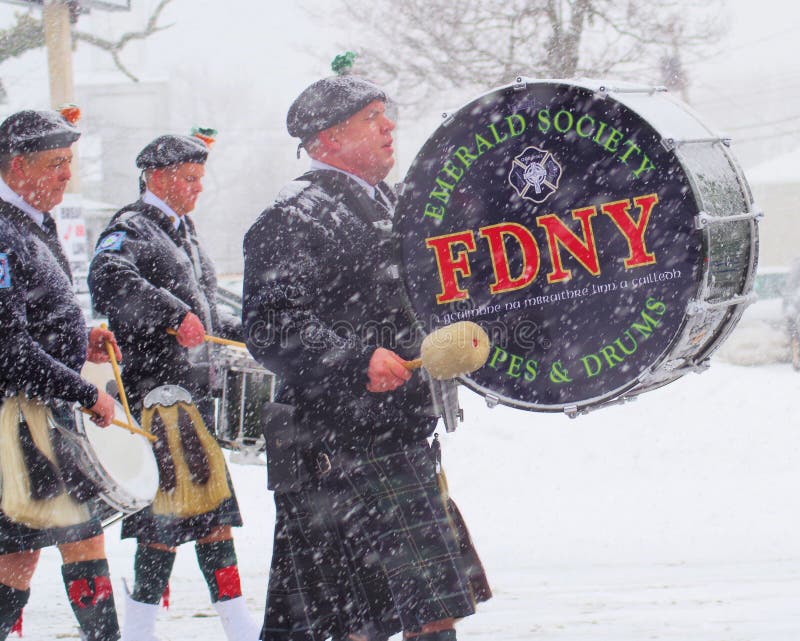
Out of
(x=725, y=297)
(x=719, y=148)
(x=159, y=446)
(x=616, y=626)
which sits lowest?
(x=616, y=626)

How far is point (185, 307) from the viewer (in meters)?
4.10

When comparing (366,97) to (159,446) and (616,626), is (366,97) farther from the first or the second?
(616,626)

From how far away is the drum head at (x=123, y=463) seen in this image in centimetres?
352

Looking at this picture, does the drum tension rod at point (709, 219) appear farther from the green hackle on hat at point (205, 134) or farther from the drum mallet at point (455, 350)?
the green hackle on hat at point (205, 134)

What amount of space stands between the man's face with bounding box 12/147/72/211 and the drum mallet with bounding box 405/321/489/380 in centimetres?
150

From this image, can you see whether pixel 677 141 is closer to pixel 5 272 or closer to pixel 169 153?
pixel 5 272

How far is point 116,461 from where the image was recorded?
3.67m

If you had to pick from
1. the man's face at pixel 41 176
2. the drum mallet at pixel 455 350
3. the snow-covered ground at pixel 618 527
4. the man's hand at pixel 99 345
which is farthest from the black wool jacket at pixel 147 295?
the drum mallet at pixel 455 350

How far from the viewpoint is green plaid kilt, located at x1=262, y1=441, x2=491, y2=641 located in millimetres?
2887

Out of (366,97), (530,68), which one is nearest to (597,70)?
(530,68)

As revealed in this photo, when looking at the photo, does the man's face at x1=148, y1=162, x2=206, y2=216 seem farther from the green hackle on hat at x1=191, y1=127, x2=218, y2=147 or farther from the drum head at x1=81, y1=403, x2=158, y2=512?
the drum head at x1=81, y1=403, x2=158, y2=512

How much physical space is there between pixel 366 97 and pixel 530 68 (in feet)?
32.1

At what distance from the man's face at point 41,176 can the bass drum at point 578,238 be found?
1293 millimetres

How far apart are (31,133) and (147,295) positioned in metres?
0.73
